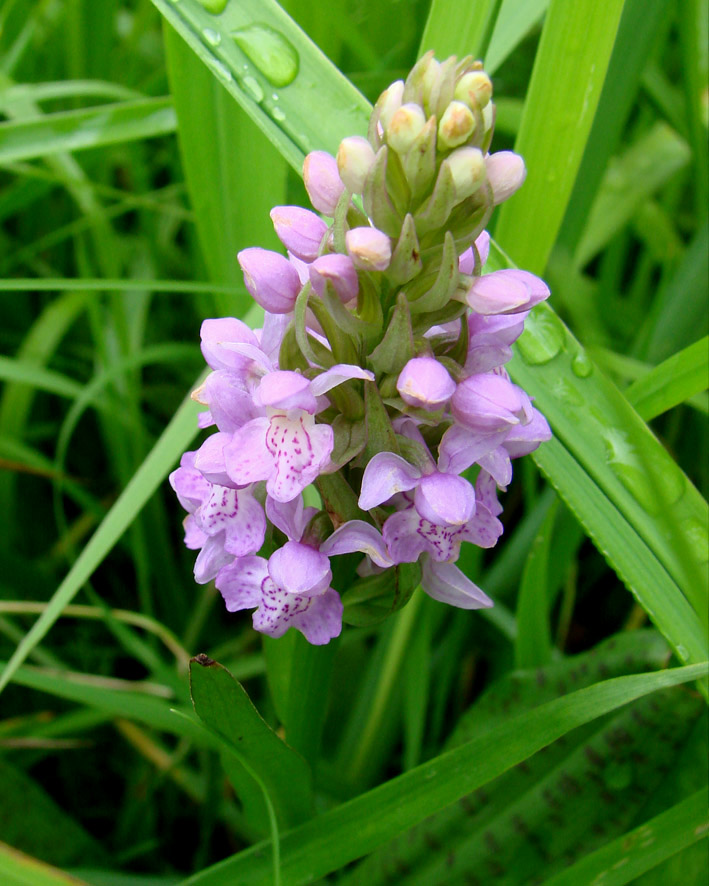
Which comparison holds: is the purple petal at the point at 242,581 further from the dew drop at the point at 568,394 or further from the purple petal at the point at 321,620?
the dew drop at the point at 568,394

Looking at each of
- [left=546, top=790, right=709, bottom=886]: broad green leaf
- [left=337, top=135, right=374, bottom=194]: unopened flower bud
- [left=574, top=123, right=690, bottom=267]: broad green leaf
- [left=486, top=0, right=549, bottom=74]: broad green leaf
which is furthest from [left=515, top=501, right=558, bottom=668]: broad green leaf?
[left=574, top=123, right=690, bottom=267]: broad green leaf

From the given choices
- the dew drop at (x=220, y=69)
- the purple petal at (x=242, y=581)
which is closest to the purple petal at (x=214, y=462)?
the purple petal at (x=242, y=581)

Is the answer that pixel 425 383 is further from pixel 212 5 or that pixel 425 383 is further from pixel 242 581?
pixel 212 5

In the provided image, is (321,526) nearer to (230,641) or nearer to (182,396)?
(230,641)

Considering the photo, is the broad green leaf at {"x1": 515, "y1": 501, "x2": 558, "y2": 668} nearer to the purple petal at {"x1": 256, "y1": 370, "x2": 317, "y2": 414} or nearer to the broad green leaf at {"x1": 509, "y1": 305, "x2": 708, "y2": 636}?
the broad green leaf at {"x1": 509, "y1": 305, "x2": 708, "y2": 636}

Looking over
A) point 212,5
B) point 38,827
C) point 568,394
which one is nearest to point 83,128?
point 212,5

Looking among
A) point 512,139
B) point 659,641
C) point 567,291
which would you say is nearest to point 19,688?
point 659,641
